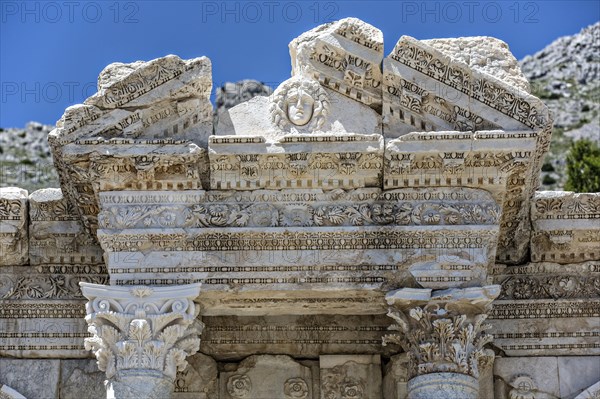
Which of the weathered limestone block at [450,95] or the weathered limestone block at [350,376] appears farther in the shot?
the weathered limestone block at [350,376]

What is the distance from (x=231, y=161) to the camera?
12023 mm

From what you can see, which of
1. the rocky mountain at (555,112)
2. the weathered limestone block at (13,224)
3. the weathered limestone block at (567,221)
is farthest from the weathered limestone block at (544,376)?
the rocky mountain at (555,112)

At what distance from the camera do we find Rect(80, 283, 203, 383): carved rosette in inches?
453

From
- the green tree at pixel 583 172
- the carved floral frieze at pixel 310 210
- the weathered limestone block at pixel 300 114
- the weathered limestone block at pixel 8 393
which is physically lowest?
the weathered limestone block at pixel 8 393

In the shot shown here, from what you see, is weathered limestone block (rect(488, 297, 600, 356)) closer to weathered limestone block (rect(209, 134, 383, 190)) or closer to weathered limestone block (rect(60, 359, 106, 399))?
weathered limestone block (rect(209, 134, 383, 190))

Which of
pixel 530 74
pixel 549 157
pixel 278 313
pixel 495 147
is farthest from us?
pixel 530 74

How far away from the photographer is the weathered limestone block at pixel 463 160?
11.9 m

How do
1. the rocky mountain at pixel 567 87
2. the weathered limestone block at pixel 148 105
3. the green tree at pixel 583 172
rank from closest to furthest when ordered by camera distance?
the weathered limestone block at pixel 148 105 < the green tree at pixel 583 172 < the rocky mountain at pixel 567 87

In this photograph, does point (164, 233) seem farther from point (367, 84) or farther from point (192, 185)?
point (367, 84)

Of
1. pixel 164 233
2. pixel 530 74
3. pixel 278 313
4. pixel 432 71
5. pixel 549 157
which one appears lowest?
pixel 278 313

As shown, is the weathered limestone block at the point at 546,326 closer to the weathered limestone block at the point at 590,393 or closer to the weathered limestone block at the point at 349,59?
the weathered limestone block at the point at 590,393

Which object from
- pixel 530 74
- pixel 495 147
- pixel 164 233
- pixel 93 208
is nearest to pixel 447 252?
pixel 495 147

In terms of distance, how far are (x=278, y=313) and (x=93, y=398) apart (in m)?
2.17

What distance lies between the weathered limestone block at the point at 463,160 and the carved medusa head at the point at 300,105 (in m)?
0.83
